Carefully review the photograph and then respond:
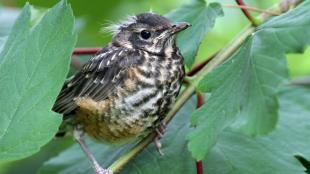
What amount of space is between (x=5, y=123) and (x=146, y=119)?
3.61ft

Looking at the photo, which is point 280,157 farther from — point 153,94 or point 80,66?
point 80,66

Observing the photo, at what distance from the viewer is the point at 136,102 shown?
327cm

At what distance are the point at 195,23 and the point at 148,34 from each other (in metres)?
0.58

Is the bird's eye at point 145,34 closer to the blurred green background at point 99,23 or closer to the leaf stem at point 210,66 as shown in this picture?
the blurred green background at point 99,23

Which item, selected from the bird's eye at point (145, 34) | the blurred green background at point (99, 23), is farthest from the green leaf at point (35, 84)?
the blurred green background at point (99, 23)

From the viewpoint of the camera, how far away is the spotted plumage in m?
3.28

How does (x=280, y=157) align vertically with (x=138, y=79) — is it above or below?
below

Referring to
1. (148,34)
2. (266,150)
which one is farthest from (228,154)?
(148,34)

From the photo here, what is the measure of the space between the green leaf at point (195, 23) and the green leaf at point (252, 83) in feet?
1.91

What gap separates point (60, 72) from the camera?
2287 millimetres

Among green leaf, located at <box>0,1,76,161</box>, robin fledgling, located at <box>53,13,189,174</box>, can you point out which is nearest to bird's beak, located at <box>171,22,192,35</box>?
robin fledgling, located at <box>53,13,189,174</box>

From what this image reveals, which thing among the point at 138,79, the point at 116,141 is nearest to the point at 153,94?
the point at 138,79

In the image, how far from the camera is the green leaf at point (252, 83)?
209 centimetres

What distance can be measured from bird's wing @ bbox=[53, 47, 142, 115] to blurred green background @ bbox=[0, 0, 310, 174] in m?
0.58
